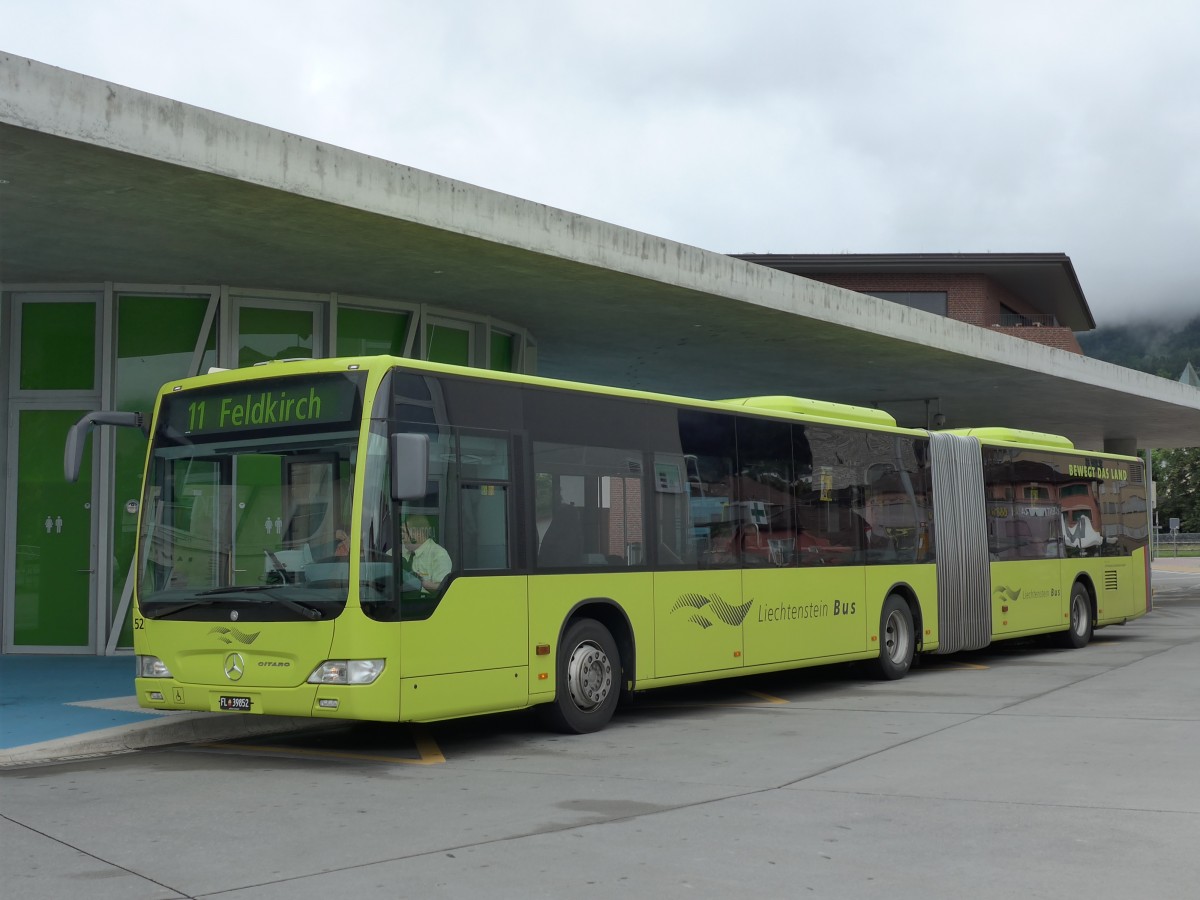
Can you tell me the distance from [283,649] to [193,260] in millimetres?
7126

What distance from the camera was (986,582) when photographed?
18.3 meters

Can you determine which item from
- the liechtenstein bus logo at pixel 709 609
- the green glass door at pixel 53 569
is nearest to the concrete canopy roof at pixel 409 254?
the green glass door at pixel 53 569

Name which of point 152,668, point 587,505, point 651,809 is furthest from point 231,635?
point 651,809

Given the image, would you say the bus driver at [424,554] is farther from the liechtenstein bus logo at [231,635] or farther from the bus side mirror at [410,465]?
the liechtenstein bus logo at [231,635]

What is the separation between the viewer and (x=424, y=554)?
9906 millimetres

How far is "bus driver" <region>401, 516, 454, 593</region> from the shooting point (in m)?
9.76

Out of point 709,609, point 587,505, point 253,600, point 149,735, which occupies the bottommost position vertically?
point 149,735

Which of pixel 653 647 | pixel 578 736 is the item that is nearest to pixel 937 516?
pixel 653 647

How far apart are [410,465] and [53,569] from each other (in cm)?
921

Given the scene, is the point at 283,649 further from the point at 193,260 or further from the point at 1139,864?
the point at 193,260

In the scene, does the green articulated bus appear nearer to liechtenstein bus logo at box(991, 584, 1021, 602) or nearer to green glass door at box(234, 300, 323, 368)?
liechtenstein bus logo at box(991, 584, 1021, 602)

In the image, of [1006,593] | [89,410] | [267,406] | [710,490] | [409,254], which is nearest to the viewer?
[267,406]

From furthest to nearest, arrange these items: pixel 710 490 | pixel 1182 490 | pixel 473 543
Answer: pixel 1182 490, pixel 710 490, pixel 473 543

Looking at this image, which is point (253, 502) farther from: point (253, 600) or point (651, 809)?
point (651, 809)
